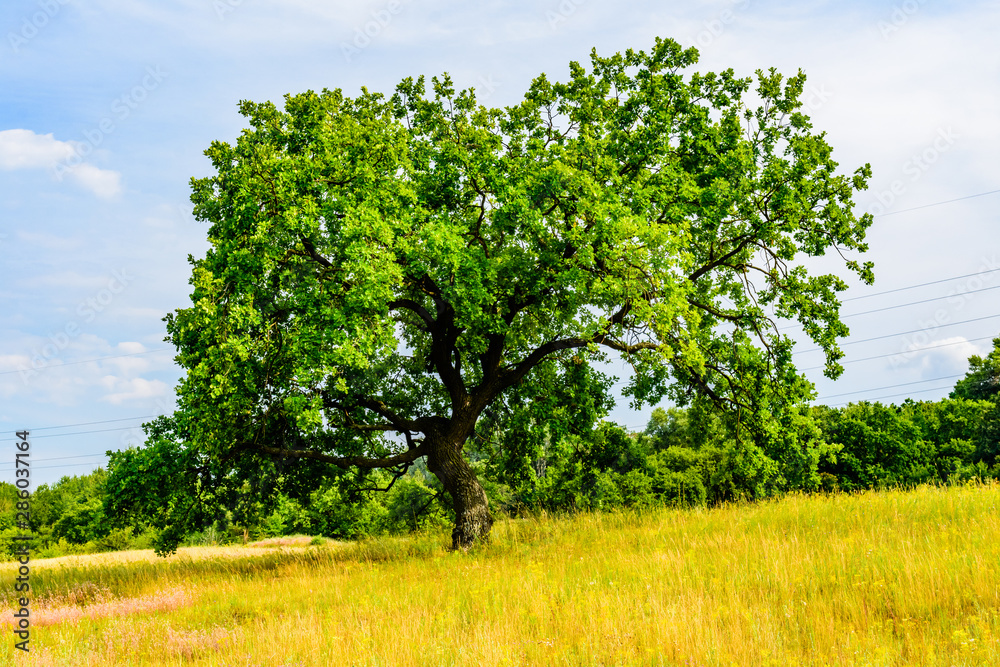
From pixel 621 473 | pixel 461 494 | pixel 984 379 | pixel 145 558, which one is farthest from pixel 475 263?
pixel 984 379

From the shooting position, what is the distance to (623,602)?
8414 millimetres

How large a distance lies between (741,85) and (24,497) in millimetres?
19728

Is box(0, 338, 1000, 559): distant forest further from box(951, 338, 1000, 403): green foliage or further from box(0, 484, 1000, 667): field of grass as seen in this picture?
box(0, 484, 1000, 667): field of grass

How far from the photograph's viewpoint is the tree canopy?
14898 millimetres

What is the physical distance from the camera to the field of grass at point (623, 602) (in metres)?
6.86

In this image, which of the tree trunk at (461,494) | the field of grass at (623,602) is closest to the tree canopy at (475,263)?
the tree trunk at (461,494)

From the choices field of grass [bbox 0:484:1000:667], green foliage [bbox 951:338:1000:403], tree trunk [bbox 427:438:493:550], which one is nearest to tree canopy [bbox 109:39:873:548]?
tree trunk [bbox 427:438:493:550]

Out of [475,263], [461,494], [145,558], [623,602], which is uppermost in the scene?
[475,263]

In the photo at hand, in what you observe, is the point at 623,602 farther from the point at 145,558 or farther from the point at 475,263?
the point at 145,558

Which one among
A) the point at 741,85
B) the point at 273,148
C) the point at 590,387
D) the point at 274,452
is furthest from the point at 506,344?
the point at 741,85

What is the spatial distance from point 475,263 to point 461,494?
667 centimetres

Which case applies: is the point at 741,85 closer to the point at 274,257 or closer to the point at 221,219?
the point at 274,257

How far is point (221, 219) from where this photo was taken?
17.5m

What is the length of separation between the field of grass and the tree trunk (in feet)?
10.1
